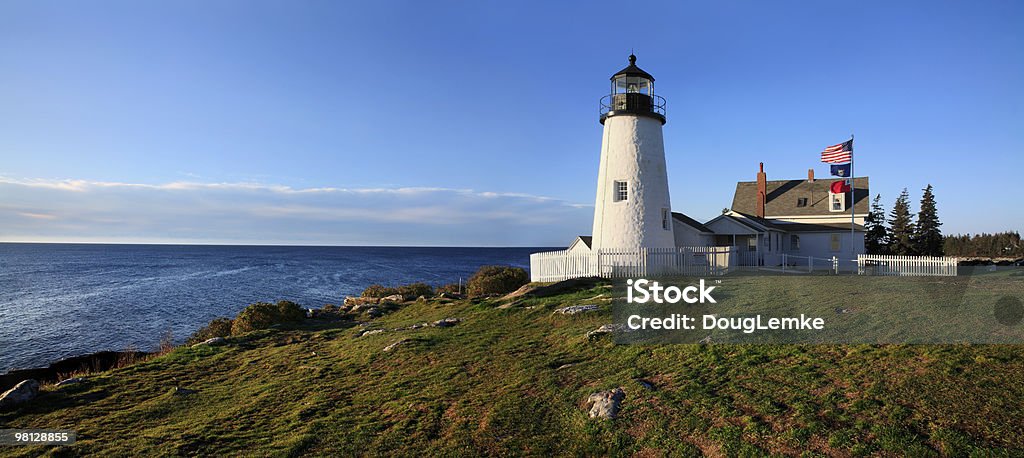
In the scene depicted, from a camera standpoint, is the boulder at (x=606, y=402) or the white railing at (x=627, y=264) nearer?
the boulder at (x=606, y=402)

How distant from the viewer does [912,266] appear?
78.4 feet

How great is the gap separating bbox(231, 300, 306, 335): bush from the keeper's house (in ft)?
67.5

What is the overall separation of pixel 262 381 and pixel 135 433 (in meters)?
3.21

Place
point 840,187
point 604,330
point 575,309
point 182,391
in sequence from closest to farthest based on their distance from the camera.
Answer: point 182,391 < point 604,330 < point 575,309 < point 840,187

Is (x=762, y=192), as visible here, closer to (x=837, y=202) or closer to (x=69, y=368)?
(x=837, y=202)

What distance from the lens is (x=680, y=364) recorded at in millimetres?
10250

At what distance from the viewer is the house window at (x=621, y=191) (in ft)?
83.5

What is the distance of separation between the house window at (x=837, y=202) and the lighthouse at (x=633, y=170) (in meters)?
16.9

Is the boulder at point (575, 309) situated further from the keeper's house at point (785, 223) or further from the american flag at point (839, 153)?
the american flag at point (839, 153)

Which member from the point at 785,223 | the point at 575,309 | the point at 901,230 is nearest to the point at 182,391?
the point at 575,309

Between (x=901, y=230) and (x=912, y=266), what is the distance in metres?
30.0

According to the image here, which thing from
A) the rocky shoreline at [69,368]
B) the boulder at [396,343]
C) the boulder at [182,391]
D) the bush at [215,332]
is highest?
the boulder at [396,343]

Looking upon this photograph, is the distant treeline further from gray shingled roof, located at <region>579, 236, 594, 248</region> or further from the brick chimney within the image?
gray shingled roof, located at <region>579, 236, 594, 248</region>

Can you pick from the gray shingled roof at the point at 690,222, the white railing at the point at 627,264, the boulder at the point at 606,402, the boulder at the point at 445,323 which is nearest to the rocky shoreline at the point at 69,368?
the boulder at the point at 445,323
